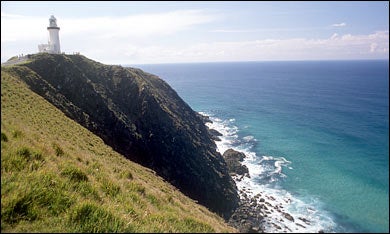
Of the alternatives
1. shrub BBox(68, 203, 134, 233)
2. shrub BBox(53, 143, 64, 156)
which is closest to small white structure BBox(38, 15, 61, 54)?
shrub BBox(53, 143, 64, 156)

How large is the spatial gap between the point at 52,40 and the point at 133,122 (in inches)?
863

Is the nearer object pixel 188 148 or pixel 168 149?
pixel 168 149

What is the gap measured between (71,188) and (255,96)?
→ 442 feet

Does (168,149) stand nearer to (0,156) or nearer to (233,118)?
(0,156)

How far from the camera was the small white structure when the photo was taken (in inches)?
2035

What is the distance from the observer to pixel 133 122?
50.9 metres

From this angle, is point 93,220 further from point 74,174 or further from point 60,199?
point 74,174

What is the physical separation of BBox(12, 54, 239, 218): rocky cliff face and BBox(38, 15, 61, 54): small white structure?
309 centimetres

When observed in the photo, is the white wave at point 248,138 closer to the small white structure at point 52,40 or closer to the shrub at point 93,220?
the small white structure at point 52,40

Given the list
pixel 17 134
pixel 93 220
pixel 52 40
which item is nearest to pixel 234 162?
pixel 52 40

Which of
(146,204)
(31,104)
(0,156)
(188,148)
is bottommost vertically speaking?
(188,148)

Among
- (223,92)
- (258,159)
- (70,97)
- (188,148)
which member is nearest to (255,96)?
(223,92)

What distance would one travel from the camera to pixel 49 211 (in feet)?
26.5

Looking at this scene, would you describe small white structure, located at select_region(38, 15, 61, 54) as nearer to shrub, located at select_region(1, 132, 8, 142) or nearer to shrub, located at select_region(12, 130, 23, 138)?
shrub, located at select_region(12, 130, 23, 138)
